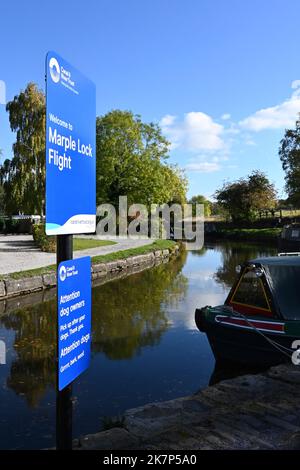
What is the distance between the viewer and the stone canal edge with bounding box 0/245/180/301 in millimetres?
13625

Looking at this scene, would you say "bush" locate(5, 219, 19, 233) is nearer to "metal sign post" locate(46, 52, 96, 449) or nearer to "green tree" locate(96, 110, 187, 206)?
"green tree" locate(96, 110, 187, 206)

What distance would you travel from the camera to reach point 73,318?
9.89 feet

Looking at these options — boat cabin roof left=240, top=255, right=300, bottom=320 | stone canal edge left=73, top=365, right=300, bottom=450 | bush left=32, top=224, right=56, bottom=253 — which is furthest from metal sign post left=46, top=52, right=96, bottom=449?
bush left=32, top=224, right=56, bottom=253

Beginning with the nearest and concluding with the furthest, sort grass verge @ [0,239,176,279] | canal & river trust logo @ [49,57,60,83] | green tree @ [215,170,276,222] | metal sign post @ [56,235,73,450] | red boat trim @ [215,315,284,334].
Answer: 1. canal & river trust logo @ [49,57,60,83]
2. metal sign post @ [56,235,73,450]
3. red boat trim @ [215,315,284,334]
4. grass verge @ [0,239,176,279]
5. green tree @ [215,170,276,222]

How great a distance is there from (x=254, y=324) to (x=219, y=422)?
283 cm

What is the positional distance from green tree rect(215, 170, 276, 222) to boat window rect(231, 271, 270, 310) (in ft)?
159

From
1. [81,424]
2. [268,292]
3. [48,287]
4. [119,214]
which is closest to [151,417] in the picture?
[81,424]

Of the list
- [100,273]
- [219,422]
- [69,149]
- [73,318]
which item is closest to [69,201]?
[69,149]

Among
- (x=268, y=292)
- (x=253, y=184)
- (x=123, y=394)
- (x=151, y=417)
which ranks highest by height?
(x=253, y=184)

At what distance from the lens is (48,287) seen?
1531 cm

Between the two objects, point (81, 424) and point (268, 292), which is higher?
point (268, 292)

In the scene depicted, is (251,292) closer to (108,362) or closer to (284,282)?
(284,282)
